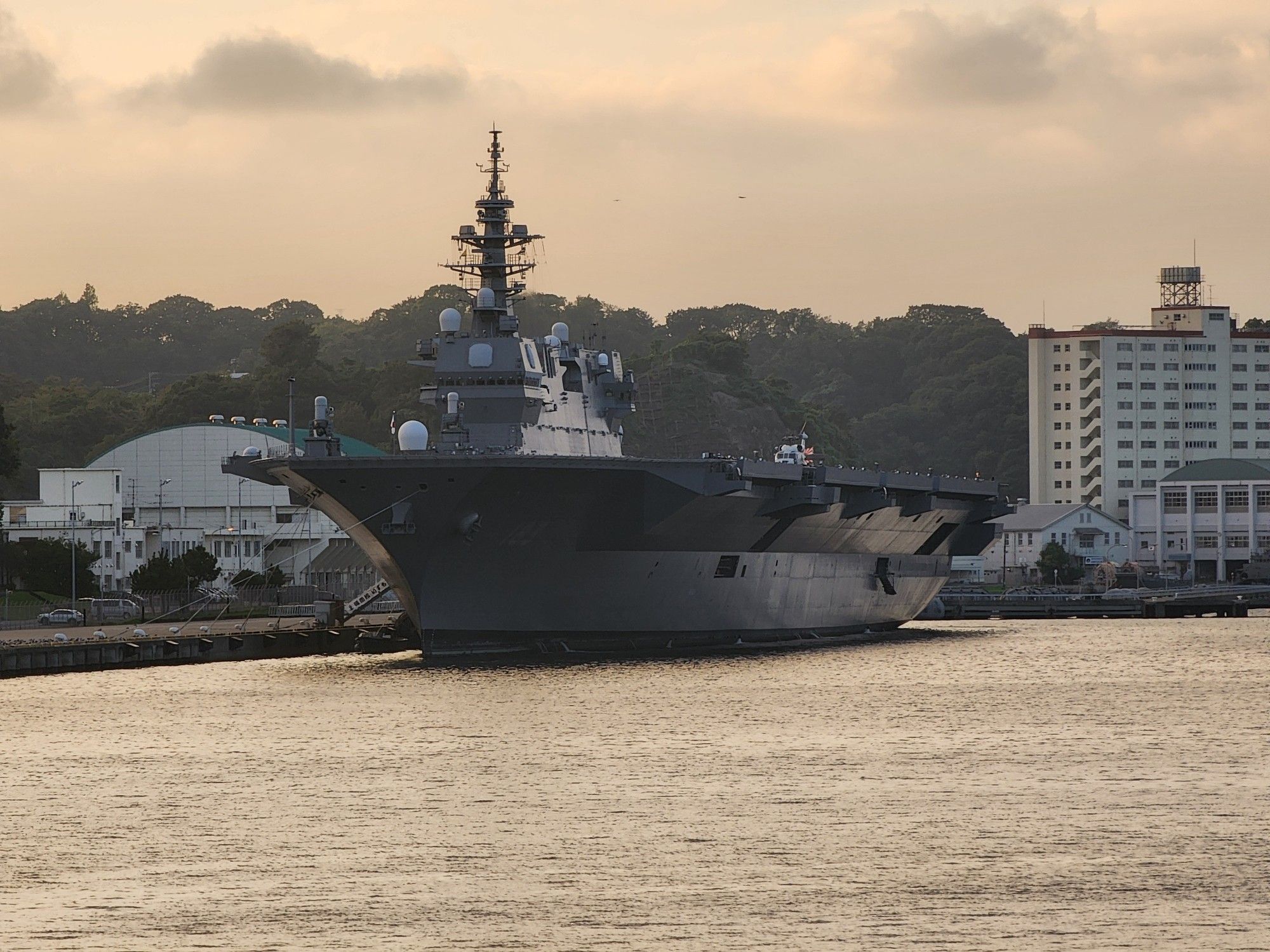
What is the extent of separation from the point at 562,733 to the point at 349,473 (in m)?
12.9

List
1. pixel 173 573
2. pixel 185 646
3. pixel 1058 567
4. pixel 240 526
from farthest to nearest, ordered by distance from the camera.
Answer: pixel 1058 567 < pixel 240 526 < pixel 173 573 < pixel 185 646

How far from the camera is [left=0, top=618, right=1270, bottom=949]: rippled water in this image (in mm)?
19453

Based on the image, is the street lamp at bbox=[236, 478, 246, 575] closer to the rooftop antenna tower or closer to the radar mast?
the radar mast

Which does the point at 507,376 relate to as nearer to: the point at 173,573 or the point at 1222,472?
the point at 173,573

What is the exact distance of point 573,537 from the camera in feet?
147

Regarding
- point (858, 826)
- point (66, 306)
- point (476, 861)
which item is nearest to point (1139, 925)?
point (858, 826)

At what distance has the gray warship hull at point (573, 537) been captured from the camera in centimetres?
4338

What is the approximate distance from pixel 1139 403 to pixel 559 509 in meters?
91.9

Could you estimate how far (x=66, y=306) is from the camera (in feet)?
539

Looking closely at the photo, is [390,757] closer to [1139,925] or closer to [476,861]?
[476,861]

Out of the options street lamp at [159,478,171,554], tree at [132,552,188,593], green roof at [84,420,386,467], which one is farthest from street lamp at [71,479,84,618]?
green roof at [84,420,386,467]

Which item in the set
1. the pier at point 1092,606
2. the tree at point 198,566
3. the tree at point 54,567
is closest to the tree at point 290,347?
the pier at point 1092,606

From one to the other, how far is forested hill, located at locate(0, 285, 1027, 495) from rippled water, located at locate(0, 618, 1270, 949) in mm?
63362

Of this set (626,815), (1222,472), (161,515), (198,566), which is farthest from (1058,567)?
(626,815)
